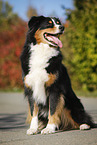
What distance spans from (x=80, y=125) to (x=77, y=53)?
33.7 feet

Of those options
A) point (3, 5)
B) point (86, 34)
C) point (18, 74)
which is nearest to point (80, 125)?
point (86, 34)

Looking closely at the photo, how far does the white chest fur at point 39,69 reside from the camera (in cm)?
437

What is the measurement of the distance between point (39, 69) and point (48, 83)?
28 centimetres

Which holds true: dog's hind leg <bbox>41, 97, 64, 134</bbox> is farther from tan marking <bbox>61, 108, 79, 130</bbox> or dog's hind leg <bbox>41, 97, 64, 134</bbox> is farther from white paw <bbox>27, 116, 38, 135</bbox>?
white paw <bbox>27, 116, 38, 135</bbox>

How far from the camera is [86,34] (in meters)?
13.7

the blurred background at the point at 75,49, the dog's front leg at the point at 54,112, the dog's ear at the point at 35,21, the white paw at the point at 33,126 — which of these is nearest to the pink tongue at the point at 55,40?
the dog's ear at the point at 35,21

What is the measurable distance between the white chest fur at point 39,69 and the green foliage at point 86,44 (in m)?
8.91

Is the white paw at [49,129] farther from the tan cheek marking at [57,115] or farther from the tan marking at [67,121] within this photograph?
the tan marking at [67,121]

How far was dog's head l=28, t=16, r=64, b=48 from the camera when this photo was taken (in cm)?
447

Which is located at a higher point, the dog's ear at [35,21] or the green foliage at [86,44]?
the dog's ear at [35,21]

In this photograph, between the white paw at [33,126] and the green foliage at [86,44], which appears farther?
the green foliage at [86,44]

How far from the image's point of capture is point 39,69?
4414 mm

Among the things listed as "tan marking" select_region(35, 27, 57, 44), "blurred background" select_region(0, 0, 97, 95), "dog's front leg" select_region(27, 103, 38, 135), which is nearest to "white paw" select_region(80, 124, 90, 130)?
"dog's front leg" select_region(27, 103, 38, 135)

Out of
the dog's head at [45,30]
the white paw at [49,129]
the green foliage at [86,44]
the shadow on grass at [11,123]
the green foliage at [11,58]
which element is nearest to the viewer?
the white paw at [49,129]
